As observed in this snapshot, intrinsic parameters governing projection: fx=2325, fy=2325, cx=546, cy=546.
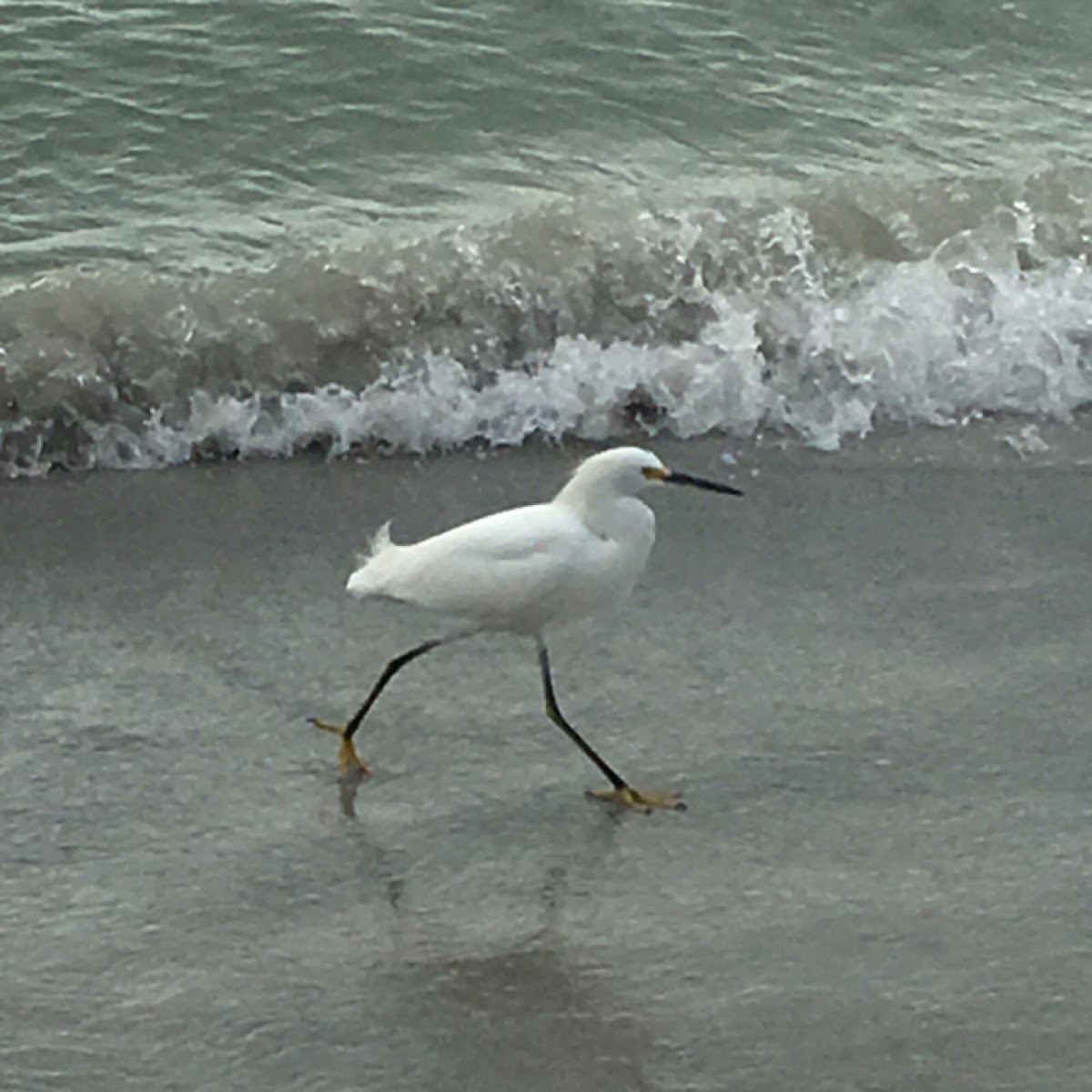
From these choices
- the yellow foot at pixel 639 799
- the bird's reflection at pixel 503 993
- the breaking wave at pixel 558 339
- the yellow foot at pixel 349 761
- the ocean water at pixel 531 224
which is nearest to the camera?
the bird's reflection at pixel 503 993

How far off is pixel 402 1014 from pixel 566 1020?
0.81ft

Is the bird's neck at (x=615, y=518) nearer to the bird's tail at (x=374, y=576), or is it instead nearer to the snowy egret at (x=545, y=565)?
the snowy egret at (x=545, y=565)

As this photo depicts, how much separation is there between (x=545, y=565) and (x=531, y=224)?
2.92 m

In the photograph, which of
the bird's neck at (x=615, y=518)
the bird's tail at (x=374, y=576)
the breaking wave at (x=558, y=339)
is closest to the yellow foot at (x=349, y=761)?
the bird's tail at (x=374, y=576)

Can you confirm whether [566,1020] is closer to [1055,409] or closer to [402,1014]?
[402,1014]

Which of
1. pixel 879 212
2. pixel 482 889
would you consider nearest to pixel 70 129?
pixel 879 212

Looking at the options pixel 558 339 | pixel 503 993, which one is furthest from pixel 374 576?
pixel 558 339

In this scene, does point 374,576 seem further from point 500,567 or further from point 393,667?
point 500,567

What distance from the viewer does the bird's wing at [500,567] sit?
4.32 metres

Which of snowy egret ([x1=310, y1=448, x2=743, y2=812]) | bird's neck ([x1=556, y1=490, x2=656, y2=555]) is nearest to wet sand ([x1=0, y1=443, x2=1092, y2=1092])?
snowy egret ([x1=310, y1=448, x2=743, y2=812])

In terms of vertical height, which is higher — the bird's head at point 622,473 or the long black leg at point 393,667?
the bird's head at point 622,473

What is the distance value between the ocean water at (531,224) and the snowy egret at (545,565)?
1.72 m

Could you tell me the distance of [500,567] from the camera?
4332 millimetres

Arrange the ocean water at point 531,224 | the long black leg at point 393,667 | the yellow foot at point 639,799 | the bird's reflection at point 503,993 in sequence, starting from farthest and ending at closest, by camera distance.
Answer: the ocean water at point 531,224, the long black leg at point 393,667, the yellow foot at point 639,799, the bird's reflection at point 503,993
